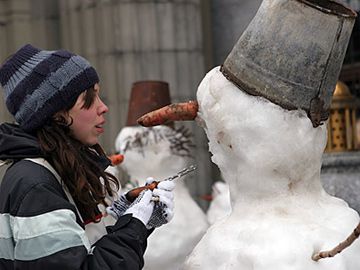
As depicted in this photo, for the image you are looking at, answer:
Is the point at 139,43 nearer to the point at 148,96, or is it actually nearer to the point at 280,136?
the point at 148,96

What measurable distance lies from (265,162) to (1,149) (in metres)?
0.67

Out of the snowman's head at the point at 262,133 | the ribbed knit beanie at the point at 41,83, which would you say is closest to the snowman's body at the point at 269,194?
the snowman's head at the point at 262,133

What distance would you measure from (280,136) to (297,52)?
0.68 ft

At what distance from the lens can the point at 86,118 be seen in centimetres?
204

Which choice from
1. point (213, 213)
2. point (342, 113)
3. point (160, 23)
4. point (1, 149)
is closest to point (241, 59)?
point (1, 149)

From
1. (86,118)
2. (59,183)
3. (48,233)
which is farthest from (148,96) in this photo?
(48,233)

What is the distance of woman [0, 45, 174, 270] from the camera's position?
180cm

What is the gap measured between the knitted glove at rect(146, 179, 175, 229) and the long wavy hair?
0.15m

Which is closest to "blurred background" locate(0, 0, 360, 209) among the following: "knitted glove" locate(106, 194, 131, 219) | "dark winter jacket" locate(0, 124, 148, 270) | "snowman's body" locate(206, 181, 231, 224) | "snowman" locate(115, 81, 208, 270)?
"snowman's body" locate(206, 181, 231, 224)

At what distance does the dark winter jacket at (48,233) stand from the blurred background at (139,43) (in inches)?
146

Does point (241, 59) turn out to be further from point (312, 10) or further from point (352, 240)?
point (352, 240)

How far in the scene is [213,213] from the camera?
5133 millimetres

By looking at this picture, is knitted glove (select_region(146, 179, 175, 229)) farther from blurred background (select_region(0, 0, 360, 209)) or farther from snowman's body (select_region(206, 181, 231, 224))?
blurred background (select_region(0, 0, 360, 209))

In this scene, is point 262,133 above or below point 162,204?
above
